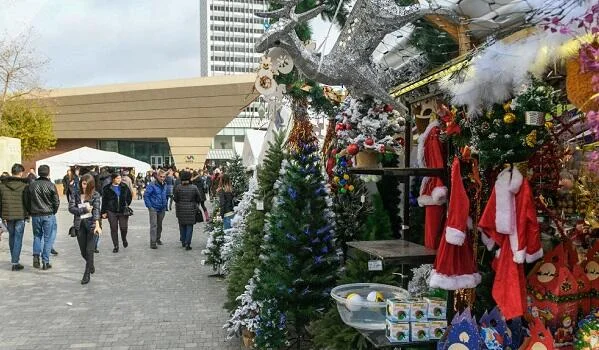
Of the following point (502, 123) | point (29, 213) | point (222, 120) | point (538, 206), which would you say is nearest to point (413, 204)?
point (538, 206)

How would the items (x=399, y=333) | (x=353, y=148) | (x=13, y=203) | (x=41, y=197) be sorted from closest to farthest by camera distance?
(x=399, y=333) → (x=353, y=148) → (x=41, y=197) → (x=13, y=203)

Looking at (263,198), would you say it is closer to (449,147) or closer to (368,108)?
(368,108)

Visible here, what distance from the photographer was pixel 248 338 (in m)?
4.99

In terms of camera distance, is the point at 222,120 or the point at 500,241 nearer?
the point at 500,241

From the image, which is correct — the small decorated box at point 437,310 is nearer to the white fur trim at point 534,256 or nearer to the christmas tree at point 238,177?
the white fur trim at point 534,256

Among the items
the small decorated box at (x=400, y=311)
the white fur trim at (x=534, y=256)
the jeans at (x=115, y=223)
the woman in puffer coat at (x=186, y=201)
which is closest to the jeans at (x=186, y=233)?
the woman in puffer coat at (x=186, y=201)

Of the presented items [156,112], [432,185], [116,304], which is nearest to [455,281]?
[432,185]

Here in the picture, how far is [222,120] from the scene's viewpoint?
5059cm

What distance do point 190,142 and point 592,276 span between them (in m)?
51.9

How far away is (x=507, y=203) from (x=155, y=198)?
934 cm

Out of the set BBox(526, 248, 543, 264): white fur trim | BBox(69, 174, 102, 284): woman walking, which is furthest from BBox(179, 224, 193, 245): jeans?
BBox(526, 248, 543, 264): white fur trim

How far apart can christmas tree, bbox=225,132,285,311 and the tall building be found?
1.17 metres

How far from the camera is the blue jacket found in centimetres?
1088

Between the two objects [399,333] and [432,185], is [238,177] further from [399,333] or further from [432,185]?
[399,333]
